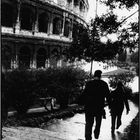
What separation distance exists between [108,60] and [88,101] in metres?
1.02

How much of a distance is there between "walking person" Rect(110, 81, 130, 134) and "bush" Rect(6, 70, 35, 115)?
4.90 metres

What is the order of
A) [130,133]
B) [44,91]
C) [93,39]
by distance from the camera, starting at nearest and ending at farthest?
[130,133], [93,39], [44,91]

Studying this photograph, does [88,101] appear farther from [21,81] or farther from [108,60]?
[21,81]

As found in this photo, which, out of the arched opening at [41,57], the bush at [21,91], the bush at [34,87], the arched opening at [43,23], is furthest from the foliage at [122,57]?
the bush at [21,91]

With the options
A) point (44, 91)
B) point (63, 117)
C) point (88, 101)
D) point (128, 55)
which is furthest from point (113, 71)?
point (44, 91)

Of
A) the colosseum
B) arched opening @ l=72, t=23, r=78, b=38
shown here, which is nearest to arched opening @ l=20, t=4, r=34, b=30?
the colosseum

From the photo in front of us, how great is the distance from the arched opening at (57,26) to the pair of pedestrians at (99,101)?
55.2 inches

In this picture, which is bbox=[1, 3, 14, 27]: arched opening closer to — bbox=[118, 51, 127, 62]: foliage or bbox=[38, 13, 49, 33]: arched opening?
bbox=[38, 13, 49, 33]: arched opening

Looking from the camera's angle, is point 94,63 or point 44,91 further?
point 44,91

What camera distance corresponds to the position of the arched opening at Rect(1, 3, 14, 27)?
549cm

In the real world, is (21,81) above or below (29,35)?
below

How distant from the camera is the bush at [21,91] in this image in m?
9.94

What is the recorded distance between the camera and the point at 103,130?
536 centimetres

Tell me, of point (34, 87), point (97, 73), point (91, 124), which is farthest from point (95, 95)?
point (34, 87)
